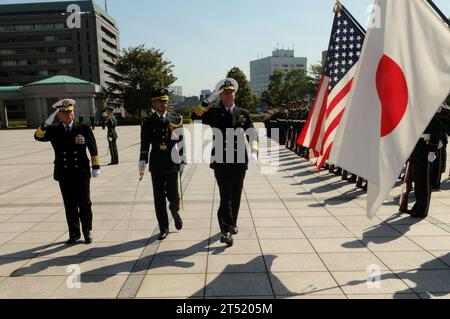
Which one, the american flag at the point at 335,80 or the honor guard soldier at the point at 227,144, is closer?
the honor guard soldier at the point at 227,144

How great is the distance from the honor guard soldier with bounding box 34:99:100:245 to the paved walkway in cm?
40

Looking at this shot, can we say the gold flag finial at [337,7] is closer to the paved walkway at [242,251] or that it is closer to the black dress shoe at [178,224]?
the paved walkway at [242,251]

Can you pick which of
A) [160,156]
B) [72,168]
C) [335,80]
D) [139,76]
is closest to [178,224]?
[160,156]

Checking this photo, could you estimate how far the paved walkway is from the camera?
404cm

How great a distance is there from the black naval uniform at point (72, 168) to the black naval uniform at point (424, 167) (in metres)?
5.17

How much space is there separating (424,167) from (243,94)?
200 ft

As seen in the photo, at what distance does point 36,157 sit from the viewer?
1723cm

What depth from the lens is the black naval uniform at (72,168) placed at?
548 cm

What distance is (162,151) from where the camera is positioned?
5648mm

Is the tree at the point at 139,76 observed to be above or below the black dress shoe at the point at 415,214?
above

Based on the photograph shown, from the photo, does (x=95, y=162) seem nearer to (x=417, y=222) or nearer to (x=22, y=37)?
(x=417, y=222)

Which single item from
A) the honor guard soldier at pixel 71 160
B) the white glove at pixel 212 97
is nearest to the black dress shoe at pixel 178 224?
the honor guard soldier at pixel 71 160

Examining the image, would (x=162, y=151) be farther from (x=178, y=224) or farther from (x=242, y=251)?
(x=242, y=251)

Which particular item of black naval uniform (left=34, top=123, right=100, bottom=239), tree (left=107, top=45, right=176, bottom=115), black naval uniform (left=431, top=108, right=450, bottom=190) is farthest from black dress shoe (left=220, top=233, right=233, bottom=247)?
tree (left=107, top=45, right=176, bottom=115)
